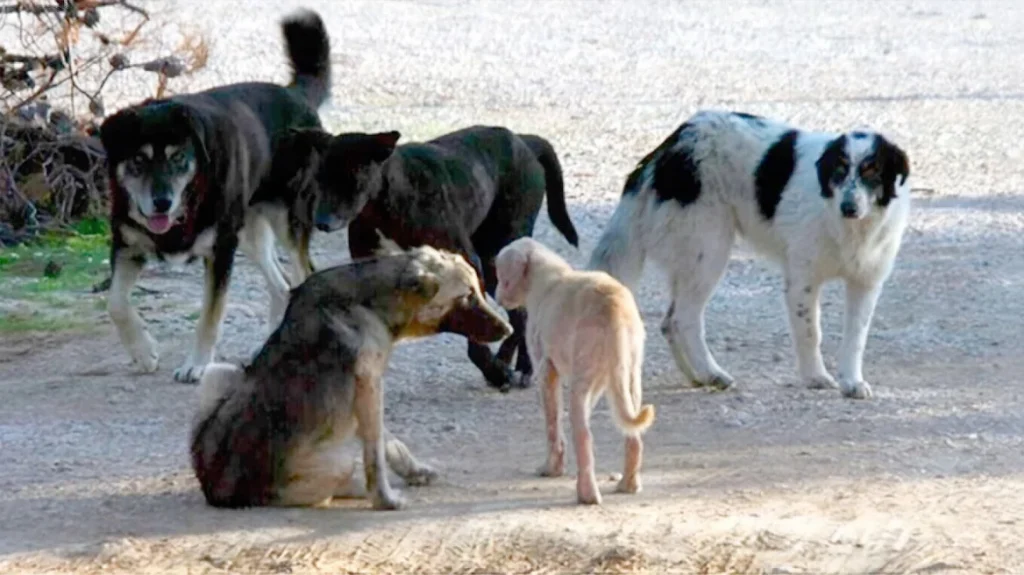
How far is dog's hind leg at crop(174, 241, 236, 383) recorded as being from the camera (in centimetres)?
1059

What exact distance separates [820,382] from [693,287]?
0.84m

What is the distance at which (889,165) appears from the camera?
10297 millimetres

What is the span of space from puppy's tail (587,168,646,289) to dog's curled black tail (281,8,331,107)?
2.27 meters

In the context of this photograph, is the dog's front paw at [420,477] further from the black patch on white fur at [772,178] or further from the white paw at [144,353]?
the black patch on white fur at [772,178]

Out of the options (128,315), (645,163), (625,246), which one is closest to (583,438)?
(625,246)

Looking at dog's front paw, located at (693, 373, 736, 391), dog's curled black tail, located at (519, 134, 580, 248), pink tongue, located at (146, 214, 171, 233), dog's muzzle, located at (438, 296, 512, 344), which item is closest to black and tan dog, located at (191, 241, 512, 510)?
dog's muzzle, located at (438, 296, 512, 344)

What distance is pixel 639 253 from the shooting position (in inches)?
426

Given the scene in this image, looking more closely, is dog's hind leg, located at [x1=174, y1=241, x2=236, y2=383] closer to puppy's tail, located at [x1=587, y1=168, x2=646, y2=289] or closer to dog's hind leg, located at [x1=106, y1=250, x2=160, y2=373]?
dog's hind leg, located at [x1=106, y1=250, x2=160, y2=373]

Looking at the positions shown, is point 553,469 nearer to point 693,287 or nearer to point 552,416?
point 552,416

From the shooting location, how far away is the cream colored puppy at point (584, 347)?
754 cm

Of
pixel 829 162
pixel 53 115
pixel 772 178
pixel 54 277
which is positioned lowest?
pixel 54 277

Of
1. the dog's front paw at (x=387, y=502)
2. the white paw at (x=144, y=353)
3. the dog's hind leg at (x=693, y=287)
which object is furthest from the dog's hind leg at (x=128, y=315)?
the dog's front paw at (x=387, y=502)

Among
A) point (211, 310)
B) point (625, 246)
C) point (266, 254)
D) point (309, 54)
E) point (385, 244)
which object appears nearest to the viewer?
point (385, 244)

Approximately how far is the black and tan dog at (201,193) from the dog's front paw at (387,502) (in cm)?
235
